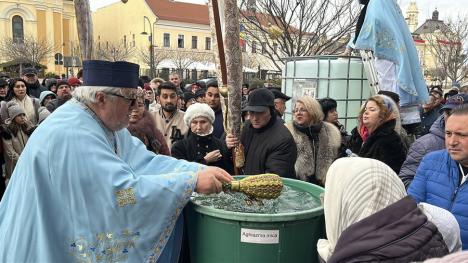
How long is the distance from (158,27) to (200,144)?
4800 cm

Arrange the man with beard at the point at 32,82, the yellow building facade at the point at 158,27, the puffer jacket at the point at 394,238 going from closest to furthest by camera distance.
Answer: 1. the puffer jacket at the point at 394,238
2. the man with beard at the point at 32,82
3. the yellow building facade at the point at 158,27

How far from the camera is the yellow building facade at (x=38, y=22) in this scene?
4412 centimetres

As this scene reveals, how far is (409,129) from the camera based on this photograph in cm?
527

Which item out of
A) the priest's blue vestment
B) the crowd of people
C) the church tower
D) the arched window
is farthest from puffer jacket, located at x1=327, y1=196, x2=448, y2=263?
the church tower

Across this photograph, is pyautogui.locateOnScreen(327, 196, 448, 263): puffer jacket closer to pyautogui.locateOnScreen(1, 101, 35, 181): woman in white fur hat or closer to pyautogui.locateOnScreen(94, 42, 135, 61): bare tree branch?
pyautogui.locateOnScreen(1, 101, 35, 181): woman in white fur hat

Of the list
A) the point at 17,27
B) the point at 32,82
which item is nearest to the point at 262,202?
the point at 32,82

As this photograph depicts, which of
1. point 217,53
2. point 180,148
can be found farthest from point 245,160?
point 217,53

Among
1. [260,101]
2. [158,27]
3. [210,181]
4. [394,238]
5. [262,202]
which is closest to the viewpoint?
[394,238]

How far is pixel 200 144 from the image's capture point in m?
3.56

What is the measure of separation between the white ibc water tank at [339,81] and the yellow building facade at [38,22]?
137ft

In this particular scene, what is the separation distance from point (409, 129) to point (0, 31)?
160ft

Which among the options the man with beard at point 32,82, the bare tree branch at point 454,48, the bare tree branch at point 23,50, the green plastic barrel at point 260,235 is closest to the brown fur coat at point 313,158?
the green plastic barrel at point 260,235

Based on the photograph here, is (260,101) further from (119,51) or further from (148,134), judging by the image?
(119,51)

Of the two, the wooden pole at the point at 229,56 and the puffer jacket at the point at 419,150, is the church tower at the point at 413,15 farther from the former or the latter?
the wooden pole at the point at 229,56
